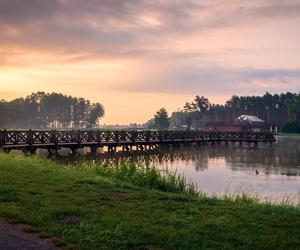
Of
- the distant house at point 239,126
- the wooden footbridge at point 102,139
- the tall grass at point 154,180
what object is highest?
the distant house at point 239,126

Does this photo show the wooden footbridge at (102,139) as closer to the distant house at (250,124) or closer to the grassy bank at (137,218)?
the grassy bank at (137,218)

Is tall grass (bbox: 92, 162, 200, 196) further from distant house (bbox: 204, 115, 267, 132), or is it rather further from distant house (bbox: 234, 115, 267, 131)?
distant house (bbox: 234, 115, 267, 131)

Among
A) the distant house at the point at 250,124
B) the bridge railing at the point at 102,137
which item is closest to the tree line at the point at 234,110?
the distant house at the point at 250,124

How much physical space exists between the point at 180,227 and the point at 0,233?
3619 millimetres

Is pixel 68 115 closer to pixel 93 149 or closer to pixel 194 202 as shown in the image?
pixel 93 149

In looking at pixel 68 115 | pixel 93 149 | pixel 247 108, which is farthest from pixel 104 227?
pixel 68 115

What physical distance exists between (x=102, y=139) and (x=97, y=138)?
179 cm

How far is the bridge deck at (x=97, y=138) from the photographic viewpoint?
34.4 meters

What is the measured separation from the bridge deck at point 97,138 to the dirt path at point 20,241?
2494cm

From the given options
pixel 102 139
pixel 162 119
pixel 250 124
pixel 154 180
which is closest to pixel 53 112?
pixel 162 119

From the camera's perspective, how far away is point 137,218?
9352mm

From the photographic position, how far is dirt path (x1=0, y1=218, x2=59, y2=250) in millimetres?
7225

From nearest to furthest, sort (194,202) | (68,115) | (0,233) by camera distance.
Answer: (0,233)
(194,202)
(68,115)

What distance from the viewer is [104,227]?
855cm
